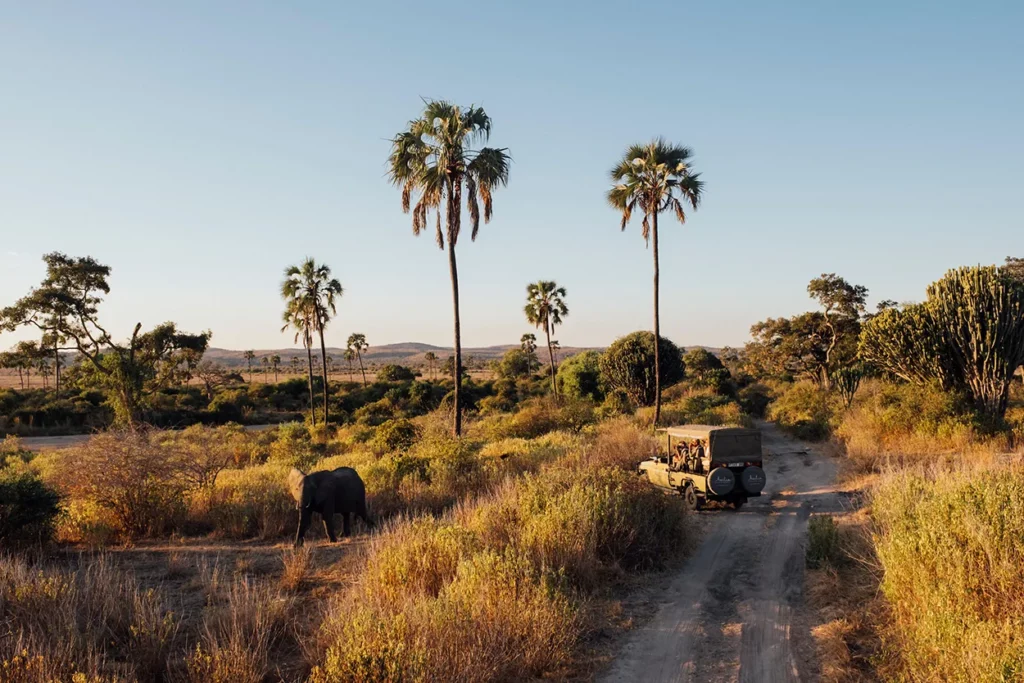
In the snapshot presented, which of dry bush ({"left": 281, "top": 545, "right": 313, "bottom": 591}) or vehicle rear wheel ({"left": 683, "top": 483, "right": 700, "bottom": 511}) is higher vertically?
dry bush ({"left": 281, "top": 545, "right": 313, "bottom": 591})

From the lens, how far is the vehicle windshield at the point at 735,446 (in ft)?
48.3

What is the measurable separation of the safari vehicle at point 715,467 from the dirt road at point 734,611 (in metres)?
0.54

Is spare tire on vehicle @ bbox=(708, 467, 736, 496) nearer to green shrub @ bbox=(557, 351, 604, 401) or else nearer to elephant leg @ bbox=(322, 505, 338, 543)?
elephant leg @ bbox=(322, 505, 338, 543)

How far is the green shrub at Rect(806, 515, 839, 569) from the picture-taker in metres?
9.83

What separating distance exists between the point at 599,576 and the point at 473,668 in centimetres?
399

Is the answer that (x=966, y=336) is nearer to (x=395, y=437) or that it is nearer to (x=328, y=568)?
(x=395, y=437)

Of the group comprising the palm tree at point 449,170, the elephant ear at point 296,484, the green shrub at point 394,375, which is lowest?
the elephant ear at point 296,484

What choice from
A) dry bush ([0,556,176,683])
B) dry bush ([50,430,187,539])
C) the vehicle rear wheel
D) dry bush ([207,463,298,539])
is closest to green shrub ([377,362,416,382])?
dry bush ([207,463,298,539])

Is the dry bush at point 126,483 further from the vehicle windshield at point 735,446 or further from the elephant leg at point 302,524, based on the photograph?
the vehicle windshield at point 735,446

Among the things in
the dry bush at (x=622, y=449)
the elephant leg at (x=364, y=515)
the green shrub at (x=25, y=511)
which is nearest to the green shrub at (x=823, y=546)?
the dry bush at (x=622, y=449)

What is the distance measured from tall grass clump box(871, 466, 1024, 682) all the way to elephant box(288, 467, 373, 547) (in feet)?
30.7

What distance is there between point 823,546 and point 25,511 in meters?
13.6

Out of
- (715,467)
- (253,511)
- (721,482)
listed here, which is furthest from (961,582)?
(253,511)

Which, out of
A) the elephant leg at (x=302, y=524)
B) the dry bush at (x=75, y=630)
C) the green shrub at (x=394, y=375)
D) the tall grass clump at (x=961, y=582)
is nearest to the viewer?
the tall grass clump at (x=961, y=582)
